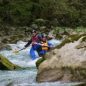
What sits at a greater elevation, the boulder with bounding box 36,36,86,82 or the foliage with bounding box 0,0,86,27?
the boulder with bounding box 36,36,86,82

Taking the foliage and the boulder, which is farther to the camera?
the foliage

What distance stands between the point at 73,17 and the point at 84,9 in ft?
8.09

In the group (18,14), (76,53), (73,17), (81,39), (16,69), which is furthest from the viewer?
(73,17)

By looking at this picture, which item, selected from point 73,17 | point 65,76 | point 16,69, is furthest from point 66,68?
point 73,17

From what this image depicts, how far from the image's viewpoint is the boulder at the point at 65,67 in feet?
27.6

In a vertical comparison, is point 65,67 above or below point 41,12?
above

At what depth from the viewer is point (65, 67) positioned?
8.61 metres

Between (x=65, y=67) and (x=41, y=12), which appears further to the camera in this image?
(x=41, y=12)

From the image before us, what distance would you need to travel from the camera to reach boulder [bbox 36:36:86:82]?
842 centimetres

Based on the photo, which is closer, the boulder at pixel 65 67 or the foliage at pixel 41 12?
the boulder at pixel 65 67

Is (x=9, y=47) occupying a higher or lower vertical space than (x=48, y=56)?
lower

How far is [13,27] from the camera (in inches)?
1175

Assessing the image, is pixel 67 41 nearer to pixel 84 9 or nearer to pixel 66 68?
pixel 66 68

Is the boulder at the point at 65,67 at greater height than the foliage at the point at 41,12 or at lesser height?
greater
